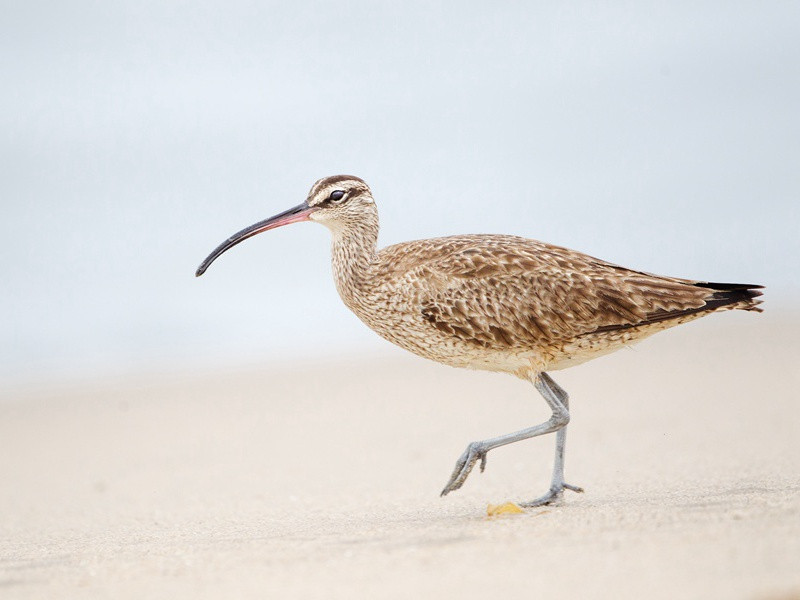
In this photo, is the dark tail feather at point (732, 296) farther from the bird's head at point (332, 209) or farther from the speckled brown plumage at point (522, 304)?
the bird's head at point (332, 209)

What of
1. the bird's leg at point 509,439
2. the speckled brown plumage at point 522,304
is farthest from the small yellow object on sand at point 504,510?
the speckled brown plumage at point 522,304

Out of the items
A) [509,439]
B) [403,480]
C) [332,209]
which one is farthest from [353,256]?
[403,480]

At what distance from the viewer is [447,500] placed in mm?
8180

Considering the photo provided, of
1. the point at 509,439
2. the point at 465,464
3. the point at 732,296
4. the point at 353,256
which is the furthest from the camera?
the point at 353,256

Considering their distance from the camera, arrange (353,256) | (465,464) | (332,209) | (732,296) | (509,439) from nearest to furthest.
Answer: (465,464), (509,439), (732,296), (353,256), (332,209)

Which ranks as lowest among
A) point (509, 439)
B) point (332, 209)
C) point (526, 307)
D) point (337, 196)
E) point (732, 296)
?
point (509, 439)

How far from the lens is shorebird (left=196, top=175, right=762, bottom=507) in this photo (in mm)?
7422

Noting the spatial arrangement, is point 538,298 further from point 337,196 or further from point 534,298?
point 337,196

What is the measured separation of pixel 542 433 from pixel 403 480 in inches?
87.5

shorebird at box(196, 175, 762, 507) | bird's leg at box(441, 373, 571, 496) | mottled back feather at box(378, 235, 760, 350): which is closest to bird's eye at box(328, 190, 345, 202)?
shorebird at box(196, 175, 762, 507)

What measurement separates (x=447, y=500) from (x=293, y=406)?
244 inches

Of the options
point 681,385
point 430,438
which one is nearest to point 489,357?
point 430,438

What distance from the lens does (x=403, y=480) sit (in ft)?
30.9

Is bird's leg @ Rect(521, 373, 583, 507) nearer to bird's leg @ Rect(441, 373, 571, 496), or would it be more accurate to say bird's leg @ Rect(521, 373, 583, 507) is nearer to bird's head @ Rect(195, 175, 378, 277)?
bird's leg @ Rect(441, 373, 571, 496)
